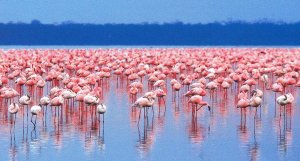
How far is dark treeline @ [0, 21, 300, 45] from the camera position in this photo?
59281 mm

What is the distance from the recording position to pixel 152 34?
61.2 metres

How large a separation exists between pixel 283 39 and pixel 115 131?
Answer: 48924 millimetres

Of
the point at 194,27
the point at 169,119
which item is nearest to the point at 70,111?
the point at 169,119

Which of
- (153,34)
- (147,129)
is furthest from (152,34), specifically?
(147,129)

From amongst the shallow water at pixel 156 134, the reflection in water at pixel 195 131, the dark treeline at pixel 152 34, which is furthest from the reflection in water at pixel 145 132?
the dark treeline at pixel 152 34

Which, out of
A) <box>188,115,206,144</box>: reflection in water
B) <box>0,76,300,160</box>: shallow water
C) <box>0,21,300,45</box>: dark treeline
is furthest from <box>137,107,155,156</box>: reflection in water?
<box>0,21,300,45</box>: dark treeline

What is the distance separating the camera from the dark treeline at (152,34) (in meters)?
59.3

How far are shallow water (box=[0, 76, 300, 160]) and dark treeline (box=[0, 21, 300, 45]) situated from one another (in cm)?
4305

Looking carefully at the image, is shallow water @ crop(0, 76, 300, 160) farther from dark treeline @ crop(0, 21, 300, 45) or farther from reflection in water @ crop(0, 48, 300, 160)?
dark treeline @ crop(0, 21, 300, 45)

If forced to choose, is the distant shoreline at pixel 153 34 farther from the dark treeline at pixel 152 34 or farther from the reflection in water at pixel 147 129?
the reflection in water at pixel 147 129

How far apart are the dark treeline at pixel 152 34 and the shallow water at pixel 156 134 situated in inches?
1695

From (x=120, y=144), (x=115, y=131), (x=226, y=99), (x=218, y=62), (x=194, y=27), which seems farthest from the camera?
(x=194, y=27)

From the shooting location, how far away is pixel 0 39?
209 feet

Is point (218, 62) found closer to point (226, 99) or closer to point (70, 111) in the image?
point (226, 99)
